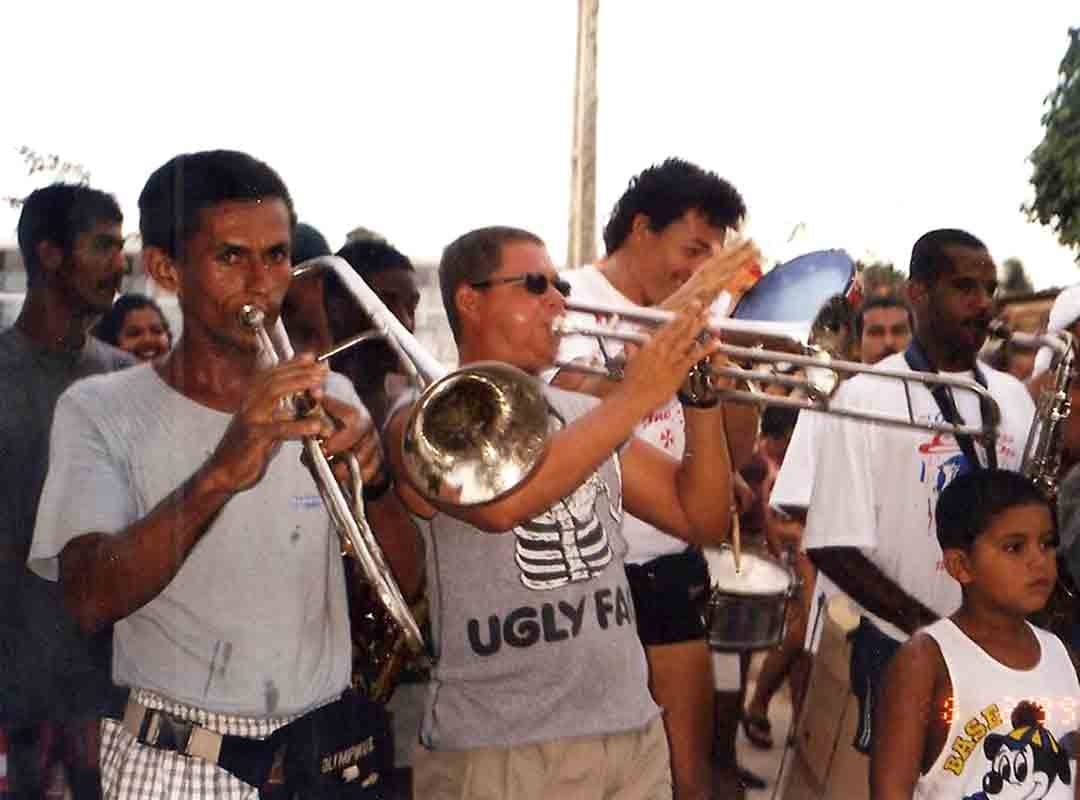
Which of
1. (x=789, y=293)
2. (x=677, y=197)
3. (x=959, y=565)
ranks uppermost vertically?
(x=677, y=197)

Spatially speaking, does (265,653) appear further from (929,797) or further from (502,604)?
(929,797)

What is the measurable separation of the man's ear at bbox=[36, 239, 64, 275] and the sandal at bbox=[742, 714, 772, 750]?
6.76ft

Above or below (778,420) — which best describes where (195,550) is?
above

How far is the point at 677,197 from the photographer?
2.41 metres

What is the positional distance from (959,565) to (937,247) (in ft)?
2.26

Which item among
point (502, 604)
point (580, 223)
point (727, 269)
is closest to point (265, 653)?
point (502, 604)

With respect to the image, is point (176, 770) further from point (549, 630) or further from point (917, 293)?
point (917, 293)

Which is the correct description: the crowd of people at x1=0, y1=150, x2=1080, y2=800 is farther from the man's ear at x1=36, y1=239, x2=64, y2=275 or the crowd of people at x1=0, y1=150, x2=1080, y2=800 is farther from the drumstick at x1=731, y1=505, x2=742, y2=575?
the drumstick at x1=731, y1=505, x2=742, y2=575

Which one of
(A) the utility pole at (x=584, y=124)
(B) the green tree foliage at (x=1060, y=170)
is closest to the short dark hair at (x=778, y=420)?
(A) the utility pole at (x=584, y=124)

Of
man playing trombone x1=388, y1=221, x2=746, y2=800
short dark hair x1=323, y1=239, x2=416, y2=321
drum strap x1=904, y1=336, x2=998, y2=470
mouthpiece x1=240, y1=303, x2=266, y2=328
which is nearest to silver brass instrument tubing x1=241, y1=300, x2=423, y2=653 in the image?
mouthpiece x1=240, y1=303, x2=266, y2=328

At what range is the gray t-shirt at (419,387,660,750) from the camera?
5.34 feet

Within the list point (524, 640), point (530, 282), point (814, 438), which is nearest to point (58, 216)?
point (530, 282)

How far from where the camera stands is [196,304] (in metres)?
1.55

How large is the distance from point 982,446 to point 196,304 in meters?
1.44
